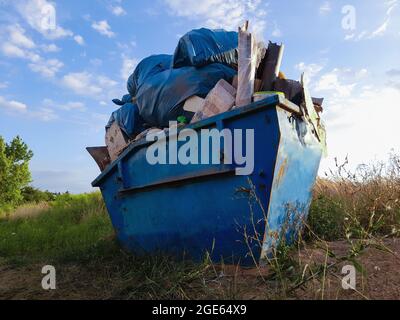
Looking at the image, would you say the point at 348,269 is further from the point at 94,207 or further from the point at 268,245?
the point at 94,207

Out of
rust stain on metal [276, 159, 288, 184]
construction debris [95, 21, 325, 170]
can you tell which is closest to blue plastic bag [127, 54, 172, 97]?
construction debris [95, 21, 325, 170]

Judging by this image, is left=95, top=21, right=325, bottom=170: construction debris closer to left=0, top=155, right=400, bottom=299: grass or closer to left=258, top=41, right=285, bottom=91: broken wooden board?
left=258, top=41, right=285, bottom=91: broken wooden board

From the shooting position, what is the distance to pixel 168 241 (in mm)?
3727

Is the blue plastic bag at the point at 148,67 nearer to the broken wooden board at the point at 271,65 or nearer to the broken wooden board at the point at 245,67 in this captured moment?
the broken wooden board at the point at 271,65

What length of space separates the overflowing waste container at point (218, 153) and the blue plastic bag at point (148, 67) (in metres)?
0.04

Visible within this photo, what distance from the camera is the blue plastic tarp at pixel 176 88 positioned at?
3.64m

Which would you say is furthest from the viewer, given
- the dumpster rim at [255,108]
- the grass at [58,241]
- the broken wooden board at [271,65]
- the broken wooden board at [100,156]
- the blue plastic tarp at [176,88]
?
the grass at [58,241]

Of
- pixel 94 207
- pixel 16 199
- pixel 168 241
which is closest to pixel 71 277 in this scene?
pixel 168 241

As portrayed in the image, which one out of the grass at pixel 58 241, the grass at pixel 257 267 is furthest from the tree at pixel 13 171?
the grass at pixel 257 267

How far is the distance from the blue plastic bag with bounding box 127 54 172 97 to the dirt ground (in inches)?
90.0

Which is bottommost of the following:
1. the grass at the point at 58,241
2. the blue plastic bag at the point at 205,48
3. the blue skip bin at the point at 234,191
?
the grass at the point at 58,241

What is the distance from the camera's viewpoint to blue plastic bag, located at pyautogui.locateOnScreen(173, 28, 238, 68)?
374 centimetres

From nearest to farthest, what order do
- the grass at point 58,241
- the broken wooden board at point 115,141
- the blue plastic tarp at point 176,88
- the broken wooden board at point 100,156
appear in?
the blue plastic tarp at point 176,88 → the broken wooden board at point 115,141 → the broken wooden board at point 100,156 → the grass at point 58,241

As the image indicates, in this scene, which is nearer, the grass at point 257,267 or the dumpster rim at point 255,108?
the grass at point 257,267
